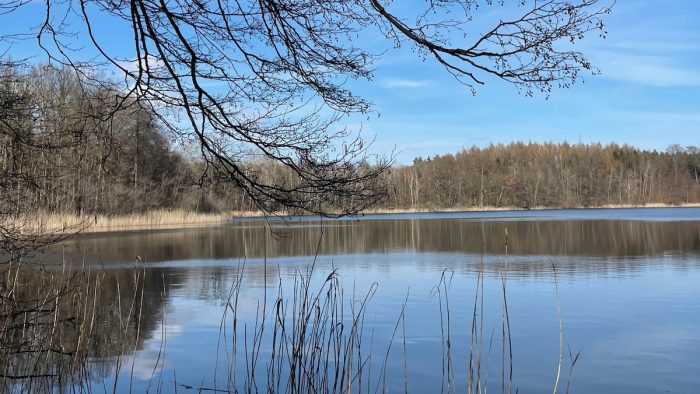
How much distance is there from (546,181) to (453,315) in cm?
7186

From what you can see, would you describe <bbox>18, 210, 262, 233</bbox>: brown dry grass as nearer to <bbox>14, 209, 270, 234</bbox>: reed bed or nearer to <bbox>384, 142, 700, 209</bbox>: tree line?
<bbox>14, 209, 270, 234</bbox>: reed bed

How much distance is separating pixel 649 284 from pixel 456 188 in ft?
214

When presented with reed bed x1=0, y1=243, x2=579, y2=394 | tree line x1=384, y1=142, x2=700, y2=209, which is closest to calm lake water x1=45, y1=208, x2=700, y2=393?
reed bed x1=0, y1=243, x2=579, y2=394

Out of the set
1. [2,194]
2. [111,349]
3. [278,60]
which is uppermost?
[278,60]

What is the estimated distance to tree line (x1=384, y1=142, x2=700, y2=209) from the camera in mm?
74562

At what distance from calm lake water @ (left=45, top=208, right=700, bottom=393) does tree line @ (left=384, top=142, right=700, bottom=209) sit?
55533 mm

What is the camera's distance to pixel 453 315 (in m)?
8.10

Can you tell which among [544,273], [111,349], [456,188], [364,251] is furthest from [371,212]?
[111,349]

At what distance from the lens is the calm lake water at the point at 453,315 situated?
5.40m

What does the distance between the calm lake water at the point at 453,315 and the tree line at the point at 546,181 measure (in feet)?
182

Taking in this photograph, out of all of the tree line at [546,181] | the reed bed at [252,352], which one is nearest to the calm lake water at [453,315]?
the reed bed at [252,352]

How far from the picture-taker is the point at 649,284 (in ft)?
34.8

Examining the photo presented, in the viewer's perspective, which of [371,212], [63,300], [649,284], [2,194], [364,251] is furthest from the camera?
[371,212]

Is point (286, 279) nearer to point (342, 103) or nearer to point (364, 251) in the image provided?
point (364, 251)
